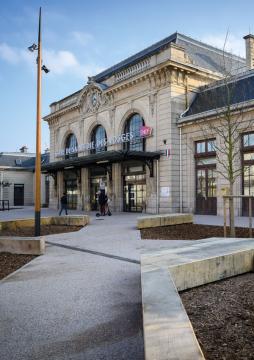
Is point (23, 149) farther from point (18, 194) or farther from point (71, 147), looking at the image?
point (71, 147)

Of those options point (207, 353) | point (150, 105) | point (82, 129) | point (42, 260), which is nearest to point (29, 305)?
point (207, 353)

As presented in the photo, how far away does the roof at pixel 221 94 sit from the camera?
20.3 metres

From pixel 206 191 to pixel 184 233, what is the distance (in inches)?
389

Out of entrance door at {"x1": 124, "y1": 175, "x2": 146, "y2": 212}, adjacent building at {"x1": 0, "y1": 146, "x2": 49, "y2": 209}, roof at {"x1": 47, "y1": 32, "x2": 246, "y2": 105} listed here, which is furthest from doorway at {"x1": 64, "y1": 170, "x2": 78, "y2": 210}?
adjacent building at {"x1": 0, "y1": 146, "x2": 49, "y2": 209}

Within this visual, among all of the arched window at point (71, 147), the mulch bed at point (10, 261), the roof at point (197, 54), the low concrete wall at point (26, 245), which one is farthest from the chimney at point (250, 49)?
the mulch bed at point (10, 261)

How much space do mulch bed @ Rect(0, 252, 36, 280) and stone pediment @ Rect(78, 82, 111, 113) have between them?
69.3 feet

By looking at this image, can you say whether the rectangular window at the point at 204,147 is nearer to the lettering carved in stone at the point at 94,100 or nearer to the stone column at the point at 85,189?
the lettering carved in stone at the point at 94,100

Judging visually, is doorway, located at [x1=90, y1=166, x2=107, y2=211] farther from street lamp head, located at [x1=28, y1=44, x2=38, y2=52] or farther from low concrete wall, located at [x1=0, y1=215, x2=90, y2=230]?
street lamp head, located at [x1=28, y1=44, x2=38, y2=52]

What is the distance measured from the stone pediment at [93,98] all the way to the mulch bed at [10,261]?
21.1 meters

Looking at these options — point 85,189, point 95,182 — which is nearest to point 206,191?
point 95,182

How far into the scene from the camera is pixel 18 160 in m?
50.3

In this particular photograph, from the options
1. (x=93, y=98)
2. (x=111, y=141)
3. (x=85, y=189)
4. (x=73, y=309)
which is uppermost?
(x=93, y=98)

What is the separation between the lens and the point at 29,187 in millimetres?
48438

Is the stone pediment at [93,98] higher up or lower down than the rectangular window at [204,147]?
higher up
